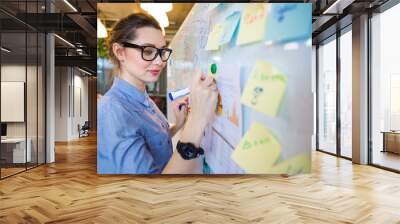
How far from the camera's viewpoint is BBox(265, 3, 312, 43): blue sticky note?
6.34 metres

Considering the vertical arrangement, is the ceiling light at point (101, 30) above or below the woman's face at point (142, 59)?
above

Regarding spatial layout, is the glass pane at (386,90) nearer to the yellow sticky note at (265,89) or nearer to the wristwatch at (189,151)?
the yellow sticky note at (265,89)

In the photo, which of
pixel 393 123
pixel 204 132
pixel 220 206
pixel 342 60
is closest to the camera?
pixel 220 206

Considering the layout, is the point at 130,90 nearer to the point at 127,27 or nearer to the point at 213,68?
the point at 127,27

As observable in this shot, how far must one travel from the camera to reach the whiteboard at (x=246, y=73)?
20.9 ft

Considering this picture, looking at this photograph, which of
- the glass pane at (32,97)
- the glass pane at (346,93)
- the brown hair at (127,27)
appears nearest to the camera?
the brown hair at (127,27)

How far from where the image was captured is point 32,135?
7.84 meters

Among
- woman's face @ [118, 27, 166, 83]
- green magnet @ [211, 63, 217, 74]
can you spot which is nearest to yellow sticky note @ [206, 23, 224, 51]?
green magnet @ [211, 63, 217, 74]

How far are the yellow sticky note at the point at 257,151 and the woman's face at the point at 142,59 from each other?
1.85m

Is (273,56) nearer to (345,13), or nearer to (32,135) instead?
(345,13)

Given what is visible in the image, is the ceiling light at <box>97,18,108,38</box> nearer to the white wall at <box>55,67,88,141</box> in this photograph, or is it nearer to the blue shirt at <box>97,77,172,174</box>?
the blue shirt at <box>97,77,172,174</box>

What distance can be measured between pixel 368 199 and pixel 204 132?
2.66m

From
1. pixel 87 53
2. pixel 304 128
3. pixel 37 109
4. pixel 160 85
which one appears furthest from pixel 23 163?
pixel 87 53

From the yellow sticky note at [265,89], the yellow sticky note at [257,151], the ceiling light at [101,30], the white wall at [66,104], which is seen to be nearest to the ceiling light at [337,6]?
the yellow sticky note at [265,89]
